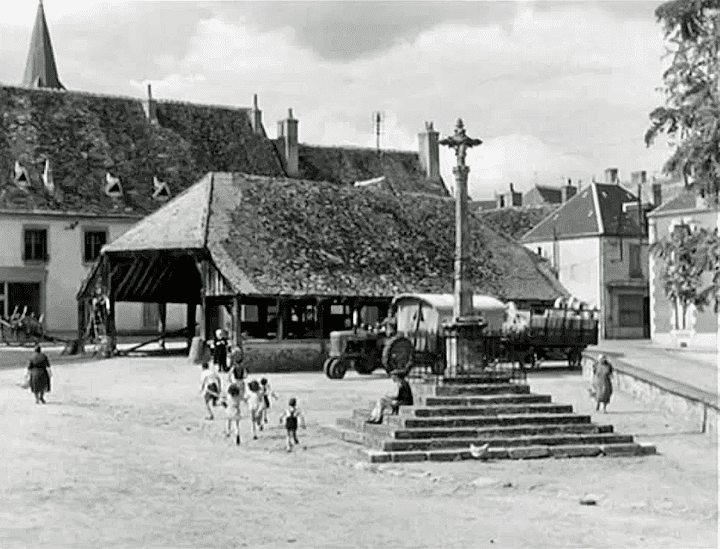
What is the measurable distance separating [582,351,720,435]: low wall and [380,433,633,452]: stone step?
2245mm

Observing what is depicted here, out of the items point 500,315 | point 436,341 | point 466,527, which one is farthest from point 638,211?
point 466,527

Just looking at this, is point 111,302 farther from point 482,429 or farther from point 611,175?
point 611,175

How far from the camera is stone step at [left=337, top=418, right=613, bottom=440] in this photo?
59.3 feet

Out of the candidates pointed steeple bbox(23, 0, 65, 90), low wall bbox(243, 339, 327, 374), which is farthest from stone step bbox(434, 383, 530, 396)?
pointed steeple bbox(23, 0, 65, 90)

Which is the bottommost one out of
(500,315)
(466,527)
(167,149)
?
(466,527)

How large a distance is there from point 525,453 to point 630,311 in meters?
45.9

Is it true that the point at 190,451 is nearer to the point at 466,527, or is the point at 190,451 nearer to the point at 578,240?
the point at 466,527

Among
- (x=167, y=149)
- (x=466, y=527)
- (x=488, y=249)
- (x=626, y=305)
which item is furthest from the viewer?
(x=626, y=305)

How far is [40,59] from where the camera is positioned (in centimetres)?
7162

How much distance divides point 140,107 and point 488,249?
20041mm

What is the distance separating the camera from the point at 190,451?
1797 cm

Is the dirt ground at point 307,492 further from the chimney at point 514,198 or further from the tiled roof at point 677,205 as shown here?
→ the chimney at point 514,198

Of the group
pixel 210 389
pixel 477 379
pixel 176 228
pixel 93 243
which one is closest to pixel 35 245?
pixel 93 243

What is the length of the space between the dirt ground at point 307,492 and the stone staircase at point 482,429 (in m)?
0.37
